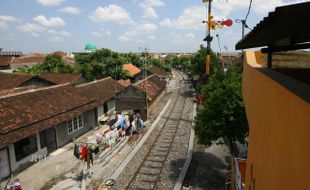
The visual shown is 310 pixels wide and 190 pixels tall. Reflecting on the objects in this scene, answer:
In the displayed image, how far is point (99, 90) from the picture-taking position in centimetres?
3002

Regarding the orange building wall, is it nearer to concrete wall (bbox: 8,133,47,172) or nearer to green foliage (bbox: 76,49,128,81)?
concrete wall (bbox: 8,133,47,172)

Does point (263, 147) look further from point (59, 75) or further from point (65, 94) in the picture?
point (59, 75)

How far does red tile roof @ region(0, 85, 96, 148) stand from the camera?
16.4 meters

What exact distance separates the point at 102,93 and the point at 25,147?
40.9ft

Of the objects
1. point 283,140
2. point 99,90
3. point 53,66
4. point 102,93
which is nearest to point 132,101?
point 102,93

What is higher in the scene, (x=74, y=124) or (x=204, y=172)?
(x=74, y=124)

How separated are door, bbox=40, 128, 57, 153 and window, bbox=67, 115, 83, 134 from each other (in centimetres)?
201

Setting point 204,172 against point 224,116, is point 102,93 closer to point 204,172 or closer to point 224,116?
point 204,172

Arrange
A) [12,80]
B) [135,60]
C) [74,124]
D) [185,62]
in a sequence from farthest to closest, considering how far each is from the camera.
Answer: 1. [185,62]
2. [135,60]
3. [12,80]
4. [74,124]

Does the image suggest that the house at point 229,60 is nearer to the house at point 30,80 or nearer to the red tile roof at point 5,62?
the house at point 30,80

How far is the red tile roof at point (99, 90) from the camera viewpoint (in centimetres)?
2713

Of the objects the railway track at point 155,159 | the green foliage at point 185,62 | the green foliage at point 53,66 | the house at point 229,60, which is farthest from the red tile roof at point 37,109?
the green foliage at point 185,62

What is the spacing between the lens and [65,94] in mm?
24062

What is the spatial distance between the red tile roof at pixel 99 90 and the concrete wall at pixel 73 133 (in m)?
1.60
